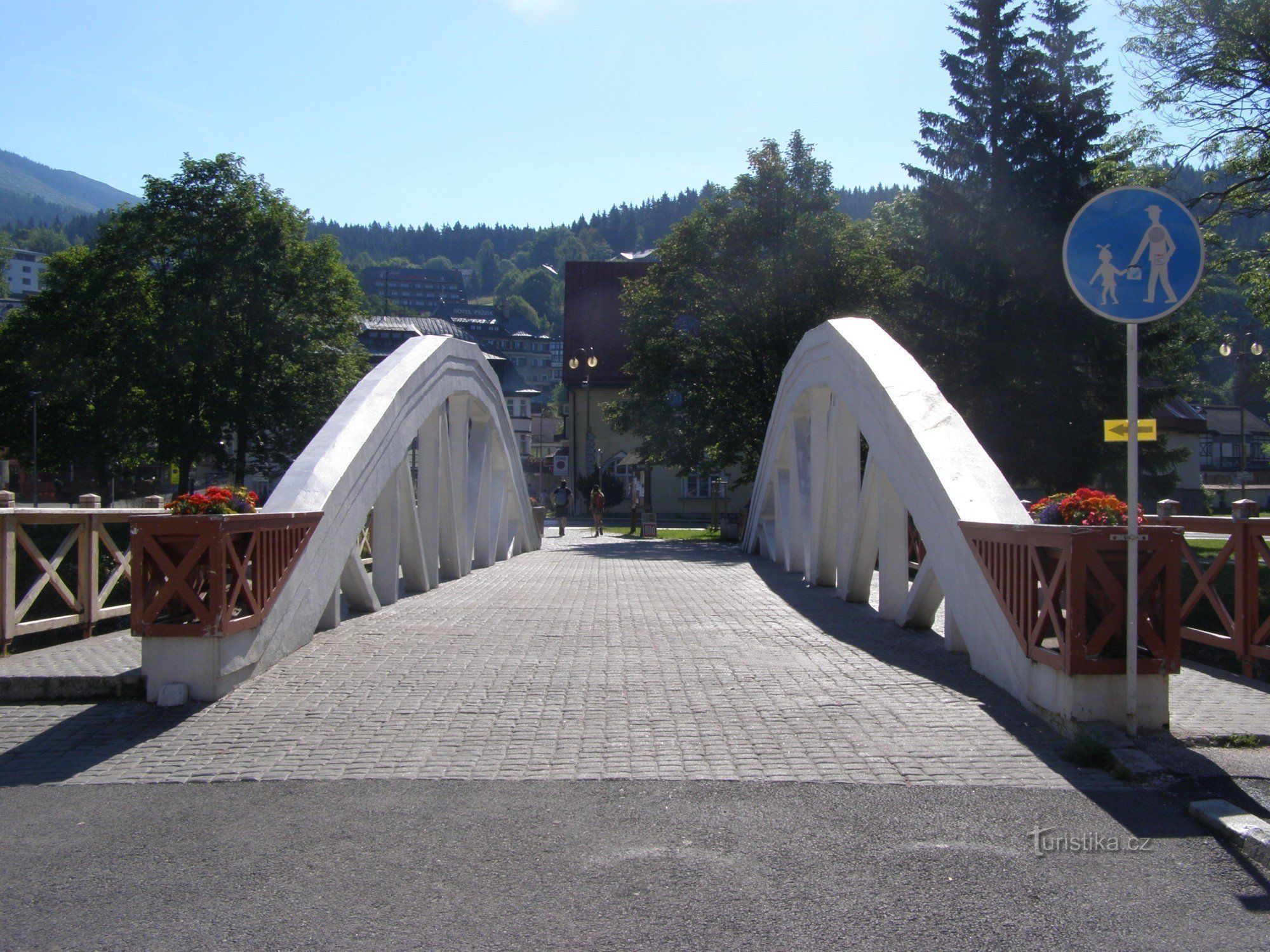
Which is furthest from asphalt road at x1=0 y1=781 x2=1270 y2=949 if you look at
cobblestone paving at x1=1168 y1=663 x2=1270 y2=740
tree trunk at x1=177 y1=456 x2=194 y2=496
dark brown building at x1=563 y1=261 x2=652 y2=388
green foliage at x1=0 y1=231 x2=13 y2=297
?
green foliage at x1=0 y1=231 x2=13 y2=297

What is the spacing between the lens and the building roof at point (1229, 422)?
80.2 metres

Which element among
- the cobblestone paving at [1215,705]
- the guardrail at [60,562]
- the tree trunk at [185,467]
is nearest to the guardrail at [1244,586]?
the cobblestone paving at [1215,705]

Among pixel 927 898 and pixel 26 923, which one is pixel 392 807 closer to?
pixel 26 923

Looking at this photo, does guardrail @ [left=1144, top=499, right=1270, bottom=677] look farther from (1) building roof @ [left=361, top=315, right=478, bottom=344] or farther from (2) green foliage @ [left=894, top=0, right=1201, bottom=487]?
(1) building roof @ [left=361, top=315, right=478, bottom=344]

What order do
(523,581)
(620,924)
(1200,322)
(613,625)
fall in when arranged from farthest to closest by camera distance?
(1200,322) → (523,581) → (613,625) → (620,924)

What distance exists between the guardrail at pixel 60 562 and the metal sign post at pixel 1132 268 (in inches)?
270

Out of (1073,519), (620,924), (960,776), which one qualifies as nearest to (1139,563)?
(1073,519)

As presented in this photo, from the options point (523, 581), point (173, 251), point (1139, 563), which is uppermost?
point (173, 251)

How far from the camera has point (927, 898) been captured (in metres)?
3.90

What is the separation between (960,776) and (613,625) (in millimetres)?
5480

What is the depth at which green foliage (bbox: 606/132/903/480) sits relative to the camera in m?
32.8

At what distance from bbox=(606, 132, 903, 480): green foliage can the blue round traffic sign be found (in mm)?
26468

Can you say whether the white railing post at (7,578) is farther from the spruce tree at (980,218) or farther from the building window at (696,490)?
the building window at (696,490)

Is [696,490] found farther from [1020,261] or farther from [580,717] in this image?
[580,717]
